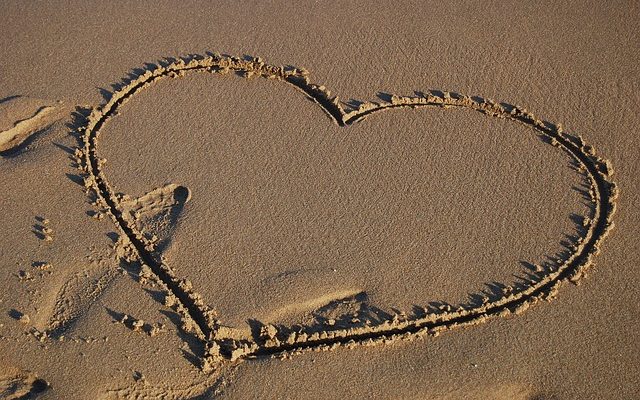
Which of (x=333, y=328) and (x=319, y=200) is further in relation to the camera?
(x=319, y=200)

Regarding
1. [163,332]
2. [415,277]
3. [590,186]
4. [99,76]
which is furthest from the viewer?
[99,76]

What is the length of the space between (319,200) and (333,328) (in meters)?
0.95

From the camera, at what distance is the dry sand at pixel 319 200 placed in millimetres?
3697

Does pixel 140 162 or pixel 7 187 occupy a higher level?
Result: pixel 140 162

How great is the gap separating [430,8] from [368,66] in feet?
2.84

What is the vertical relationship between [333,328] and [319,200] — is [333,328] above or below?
below

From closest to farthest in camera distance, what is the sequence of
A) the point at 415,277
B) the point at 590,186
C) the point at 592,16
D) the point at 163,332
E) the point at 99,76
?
1. the point at 163,332
2. the point at 415,277
3. the point at 590,186
4. the point at 99,76
5. the point at 592,16

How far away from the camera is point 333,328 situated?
150 inches

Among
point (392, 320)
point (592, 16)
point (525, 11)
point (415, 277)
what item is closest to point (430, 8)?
point (525, 11)

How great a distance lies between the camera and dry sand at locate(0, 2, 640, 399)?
3.70 m

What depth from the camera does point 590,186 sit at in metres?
4.39

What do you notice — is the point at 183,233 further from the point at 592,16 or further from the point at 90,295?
the point at 592,16

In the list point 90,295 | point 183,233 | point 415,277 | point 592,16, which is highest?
point 592,16

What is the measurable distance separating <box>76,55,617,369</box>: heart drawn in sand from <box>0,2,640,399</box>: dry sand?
16 millimetres
